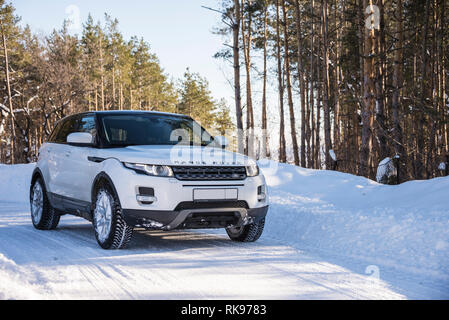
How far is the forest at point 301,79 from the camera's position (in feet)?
55.3

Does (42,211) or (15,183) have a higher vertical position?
(15,183)

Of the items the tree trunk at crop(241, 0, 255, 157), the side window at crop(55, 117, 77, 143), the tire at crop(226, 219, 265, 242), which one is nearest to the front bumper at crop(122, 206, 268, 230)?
the tire at crop(226, 219, 265, 242)

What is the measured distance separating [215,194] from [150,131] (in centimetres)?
175

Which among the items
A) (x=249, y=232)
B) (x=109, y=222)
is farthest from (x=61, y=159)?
(x=249, y=232)

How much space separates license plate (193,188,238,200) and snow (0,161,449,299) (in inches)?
28.4

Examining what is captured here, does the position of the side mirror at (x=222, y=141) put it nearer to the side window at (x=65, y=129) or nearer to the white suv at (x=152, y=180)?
the white suv at (x=152, y=180)

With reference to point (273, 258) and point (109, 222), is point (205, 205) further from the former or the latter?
point (109, 222)

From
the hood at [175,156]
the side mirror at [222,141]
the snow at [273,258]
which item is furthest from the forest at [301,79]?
the hood at [175,156]

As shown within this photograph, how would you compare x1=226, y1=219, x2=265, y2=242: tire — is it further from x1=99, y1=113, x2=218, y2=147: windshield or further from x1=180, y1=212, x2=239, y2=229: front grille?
x1=99, y1=113, x2=218, y2=147: windshield

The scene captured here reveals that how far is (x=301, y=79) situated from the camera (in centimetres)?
2908

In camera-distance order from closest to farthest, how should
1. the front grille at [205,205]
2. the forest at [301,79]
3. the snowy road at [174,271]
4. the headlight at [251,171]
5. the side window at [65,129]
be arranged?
the snowy road at [174,271]
the front grille at [205,205]
the headlight at [251,171]
the side window at [65,129]
the forest at [301,79]

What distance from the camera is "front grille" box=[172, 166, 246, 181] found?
220 inches

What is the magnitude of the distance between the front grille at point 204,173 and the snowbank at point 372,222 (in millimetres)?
1589
